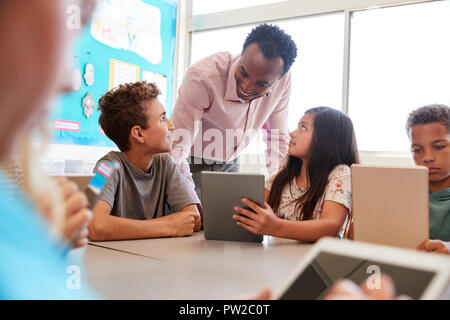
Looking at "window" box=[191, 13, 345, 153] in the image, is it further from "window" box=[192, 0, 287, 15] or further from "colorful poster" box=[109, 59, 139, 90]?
"colorful poster" box=[109, 59, 139, 90]

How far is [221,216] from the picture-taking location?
142 centimetres

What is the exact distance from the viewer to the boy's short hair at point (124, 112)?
1767mm

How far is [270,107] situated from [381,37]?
4.00ft

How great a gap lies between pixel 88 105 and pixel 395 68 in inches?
88.1

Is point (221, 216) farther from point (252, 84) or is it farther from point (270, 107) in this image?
point (270, 107)

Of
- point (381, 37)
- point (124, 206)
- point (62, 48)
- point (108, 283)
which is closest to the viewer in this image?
point (62, 48)

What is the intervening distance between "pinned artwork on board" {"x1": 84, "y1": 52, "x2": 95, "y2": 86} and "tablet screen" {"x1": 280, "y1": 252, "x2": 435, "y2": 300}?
108 inches

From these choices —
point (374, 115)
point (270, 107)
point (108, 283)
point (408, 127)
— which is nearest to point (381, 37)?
point (374, 115)

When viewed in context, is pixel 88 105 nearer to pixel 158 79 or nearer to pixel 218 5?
pixel 158 79

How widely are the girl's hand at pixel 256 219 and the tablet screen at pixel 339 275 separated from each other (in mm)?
749

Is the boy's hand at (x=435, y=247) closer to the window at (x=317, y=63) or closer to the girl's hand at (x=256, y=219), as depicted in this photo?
the girl's hand at (x=256, y=219)

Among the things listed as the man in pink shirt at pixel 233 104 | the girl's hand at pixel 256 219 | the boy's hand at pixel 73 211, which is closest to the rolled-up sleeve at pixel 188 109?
the man in pink shirt at pixel 233 104

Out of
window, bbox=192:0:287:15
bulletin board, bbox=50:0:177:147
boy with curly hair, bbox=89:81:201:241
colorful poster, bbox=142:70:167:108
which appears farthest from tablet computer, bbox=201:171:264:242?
window, bbox=192:0:287:15

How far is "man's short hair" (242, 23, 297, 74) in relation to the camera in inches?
71.4
